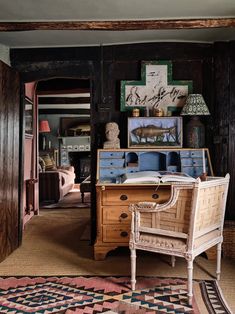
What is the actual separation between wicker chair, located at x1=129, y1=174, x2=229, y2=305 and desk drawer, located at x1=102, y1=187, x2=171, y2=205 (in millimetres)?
698

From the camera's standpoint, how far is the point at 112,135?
3887 millimetres

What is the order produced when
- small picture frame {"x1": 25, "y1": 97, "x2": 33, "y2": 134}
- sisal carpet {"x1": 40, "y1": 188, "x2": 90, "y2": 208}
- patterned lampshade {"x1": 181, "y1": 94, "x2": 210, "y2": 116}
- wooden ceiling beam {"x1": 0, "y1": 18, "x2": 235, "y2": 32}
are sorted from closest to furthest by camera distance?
wooden ceiling beam {"x1": 0, "y1": 18, "x2": 235, "y2": 32}
patterned lampshade {"x1": 181, "y1": 94, "x2": 210, "y2": 116}
small picture frame {"x1": 25, "y1": 97, "x2": 33, "y2": 134}
sisal carpet {"x1": 40, "y1": 188, "x2": 90, "y2": 208}

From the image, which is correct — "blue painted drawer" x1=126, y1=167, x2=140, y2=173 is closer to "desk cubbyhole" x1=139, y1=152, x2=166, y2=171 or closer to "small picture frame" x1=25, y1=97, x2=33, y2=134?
"desk cubbyhole" x1=139, y1=152, x2=166, y2=171

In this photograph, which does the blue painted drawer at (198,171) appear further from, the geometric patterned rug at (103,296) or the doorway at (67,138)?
the doorway at (67,138)

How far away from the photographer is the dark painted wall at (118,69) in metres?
3.94

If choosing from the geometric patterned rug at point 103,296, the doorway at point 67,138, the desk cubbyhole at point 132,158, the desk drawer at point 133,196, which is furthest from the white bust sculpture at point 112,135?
the doorway at point 67,138

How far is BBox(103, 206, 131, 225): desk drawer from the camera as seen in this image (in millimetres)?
3531

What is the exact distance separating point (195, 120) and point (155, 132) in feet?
1.57

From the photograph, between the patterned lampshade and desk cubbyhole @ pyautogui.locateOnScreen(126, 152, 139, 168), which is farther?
desk cubbyhole @ pyautogui.locateOnScreen(126, 152, 139, 168)

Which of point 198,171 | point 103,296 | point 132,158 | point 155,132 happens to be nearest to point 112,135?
point 132,158

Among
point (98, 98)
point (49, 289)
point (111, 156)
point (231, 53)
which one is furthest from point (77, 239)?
point (231, 53)

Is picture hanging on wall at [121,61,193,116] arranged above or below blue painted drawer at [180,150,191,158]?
above

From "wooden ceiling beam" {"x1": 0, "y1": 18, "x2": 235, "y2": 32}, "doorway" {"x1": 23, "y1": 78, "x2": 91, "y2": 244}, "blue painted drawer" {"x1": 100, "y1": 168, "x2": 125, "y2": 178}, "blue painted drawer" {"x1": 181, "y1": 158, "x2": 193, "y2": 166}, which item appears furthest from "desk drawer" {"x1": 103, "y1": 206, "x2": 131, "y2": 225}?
"doorway" {"x1": 23, "y1": 78, "x2": 91, "y2": 244}

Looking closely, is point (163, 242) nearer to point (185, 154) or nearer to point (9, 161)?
point (185, 154)
